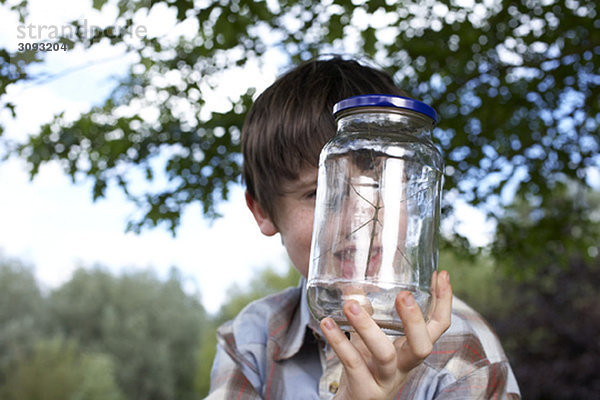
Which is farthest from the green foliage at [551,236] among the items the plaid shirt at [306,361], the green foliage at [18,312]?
the green foliage at [18,312]

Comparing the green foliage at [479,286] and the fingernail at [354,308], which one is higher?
the fingernail at [354,308]

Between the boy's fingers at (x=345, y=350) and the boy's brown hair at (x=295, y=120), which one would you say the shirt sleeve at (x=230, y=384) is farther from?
the boy's fingers at (x=345, y=350)

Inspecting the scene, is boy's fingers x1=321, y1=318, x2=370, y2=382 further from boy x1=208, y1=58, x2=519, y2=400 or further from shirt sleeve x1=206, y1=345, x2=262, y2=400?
shirt sleeve x1=206, y1=345, x2=262, y2=400

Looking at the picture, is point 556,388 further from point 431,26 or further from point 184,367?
point 184,367

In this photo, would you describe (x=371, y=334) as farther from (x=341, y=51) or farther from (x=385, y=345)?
(x=341, y=51)

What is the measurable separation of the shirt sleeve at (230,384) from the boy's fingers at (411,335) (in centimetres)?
79

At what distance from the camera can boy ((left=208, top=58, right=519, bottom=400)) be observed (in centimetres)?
150

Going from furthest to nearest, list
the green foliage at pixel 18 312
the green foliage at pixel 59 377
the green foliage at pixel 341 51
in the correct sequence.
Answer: the green foliage at pixel 18 312 < the green foliage at pixel 59 377 < the green foliage at pixel 341 51

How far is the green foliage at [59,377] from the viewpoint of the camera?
19.9m

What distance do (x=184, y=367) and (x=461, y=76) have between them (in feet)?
71.8

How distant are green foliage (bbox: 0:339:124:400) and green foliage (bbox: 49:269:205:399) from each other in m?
1.26

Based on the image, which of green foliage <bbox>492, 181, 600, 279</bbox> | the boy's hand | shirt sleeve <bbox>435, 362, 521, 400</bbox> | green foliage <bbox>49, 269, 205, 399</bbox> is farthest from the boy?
green foliage <bbox>49, 269, 205, 399</bbox>

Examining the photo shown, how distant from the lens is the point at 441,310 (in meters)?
1.01

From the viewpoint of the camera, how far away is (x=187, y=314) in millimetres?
24531
